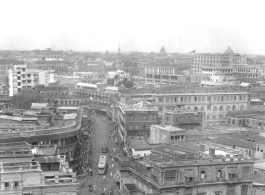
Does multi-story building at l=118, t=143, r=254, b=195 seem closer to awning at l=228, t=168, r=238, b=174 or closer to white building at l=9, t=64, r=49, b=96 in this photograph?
awning at l=228, t=168, r=238, b=174

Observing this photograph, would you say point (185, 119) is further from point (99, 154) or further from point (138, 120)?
point (99, 154)

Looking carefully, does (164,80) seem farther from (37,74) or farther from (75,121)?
(75,121)

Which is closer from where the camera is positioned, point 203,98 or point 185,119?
point 185,119

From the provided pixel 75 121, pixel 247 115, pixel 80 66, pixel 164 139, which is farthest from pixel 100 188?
pixel 80 66

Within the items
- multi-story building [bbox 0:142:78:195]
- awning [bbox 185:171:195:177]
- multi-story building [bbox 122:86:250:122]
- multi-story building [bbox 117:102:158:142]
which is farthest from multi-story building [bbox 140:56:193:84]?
multi-story building [bbox 0:142:78:195]

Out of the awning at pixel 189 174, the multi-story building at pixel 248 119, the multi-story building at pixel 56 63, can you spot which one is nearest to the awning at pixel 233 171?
the awning at pixel 189 174

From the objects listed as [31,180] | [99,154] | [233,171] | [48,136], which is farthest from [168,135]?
[31,180]
